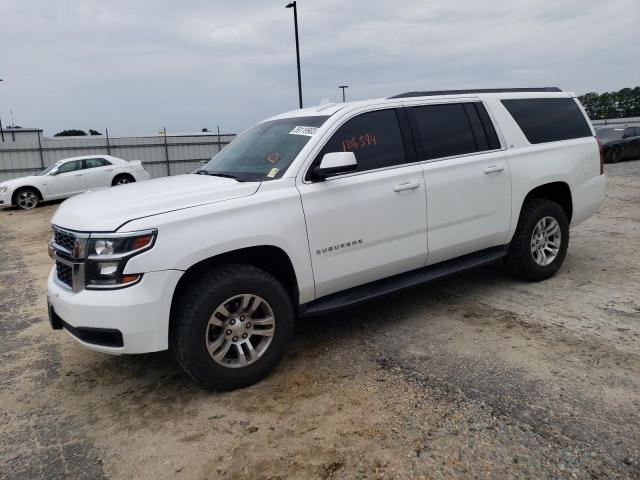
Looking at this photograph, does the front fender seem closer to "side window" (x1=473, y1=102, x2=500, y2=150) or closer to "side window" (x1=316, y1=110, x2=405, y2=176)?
"side window" (x1=316, y1=110, x2=405, y2=176)

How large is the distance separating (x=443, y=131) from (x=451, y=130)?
0.10 m

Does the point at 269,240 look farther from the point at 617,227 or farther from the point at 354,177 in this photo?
the point at 617,227

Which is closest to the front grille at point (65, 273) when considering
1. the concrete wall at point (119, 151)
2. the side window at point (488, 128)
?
the side window at point (488, 128)

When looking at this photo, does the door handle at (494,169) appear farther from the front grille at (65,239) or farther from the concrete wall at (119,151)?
the concrete wall at (119,151)

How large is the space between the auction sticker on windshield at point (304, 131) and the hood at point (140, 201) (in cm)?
64

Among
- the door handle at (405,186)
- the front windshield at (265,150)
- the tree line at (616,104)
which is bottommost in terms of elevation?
the door handle at (405,186)

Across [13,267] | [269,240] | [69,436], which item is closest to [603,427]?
[269,240]

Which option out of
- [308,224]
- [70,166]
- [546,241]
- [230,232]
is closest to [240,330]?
[230,232]

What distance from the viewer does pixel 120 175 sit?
16.5 m

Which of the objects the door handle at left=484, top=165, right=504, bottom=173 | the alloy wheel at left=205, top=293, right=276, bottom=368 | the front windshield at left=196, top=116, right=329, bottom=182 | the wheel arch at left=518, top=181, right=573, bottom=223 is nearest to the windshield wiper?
the front windshield at left=196, top=116, right=329, bottom=182

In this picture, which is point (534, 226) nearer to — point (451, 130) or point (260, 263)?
point (451, 130)

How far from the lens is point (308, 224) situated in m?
3.52

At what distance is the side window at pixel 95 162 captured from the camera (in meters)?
16.0

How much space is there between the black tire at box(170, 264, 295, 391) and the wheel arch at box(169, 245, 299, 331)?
5cm
